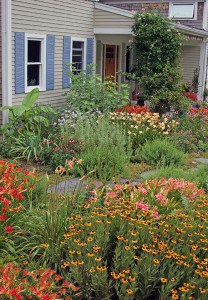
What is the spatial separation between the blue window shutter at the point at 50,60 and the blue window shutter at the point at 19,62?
1.18 meters

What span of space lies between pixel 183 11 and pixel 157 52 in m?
6.62

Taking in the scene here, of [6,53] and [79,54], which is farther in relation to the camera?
[79,54]

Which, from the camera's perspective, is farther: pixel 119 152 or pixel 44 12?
pixel 44 12

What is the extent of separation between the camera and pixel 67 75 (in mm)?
12773

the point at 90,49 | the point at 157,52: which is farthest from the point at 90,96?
the point at 157,52

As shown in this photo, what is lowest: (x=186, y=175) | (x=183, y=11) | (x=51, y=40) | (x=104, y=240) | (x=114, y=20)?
(x=186, y=175)

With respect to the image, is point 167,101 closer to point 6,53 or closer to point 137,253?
point 6,53

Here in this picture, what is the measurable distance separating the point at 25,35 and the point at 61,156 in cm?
424

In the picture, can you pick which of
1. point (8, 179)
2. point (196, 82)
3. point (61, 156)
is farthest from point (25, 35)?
point (196, 82)

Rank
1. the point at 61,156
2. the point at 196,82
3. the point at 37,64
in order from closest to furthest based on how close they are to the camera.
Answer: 1. the point at 61,156
2. the point at 37,64
3. the point at 196,82

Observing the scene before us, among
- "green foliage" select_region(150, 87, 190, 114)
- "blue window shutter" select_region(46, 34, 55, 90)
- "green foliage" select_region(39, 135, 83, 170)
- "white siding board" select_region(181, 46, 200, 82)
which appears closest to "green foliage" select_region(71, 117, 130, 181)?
"green foliage" select_region(39, 135, 83, 170)

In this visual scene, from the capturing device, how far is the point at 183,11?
19344 millimetres

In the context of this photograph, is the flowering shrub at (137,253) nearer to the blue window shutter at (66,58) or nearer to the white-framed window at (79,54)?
the blue window shutter at (66,58)

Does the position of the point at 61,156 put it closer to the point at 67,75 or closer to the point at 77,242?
the point at 77,242
